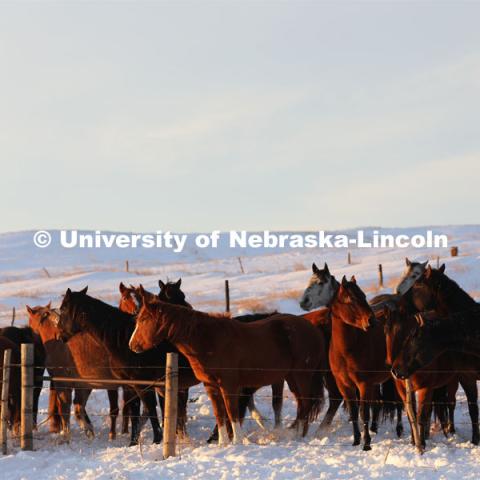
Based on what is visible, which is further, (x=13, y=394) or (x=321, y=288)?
(x=321, y=288)

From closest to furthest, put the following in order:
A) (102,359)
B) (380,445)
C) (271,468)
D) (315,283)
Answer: (271,468), (380,445), (102,359), (315,283)

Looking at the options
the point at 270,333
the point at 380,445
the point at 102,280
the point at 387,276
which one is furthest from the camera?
the point at 102,280

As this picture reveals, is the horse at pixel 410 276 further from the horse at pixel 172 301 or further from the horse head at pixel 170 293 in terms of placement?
the horse head at pixel 170 293

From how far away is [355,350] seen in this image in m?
10.5

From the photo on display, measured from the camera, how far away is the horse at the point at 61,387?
491 inches

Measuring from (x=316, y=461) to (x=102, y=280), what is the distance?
3207 centimetres

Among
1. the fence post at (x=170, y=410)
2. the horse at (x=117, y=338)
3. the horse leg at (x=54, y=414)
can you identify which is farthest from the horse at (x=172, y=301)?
the horse leg at (x=54, y=414)

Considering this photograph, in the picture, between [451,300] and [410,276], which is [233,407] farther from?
[410,276]

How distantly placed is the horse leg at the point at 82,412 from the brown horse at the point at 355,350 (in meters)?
3.96

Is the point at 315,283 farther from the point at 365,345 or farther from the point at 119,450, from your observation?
the point at 119,450

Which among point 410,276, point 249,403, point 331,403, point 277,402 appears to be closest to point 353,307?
point 331,403

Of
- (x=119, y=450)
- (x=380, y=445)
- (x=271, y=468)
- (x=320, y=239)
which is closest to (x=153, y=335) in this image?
(x=119, y=450)

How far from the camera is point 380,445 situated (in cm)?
1012

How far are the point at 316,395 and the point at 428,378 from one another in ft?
7.44
